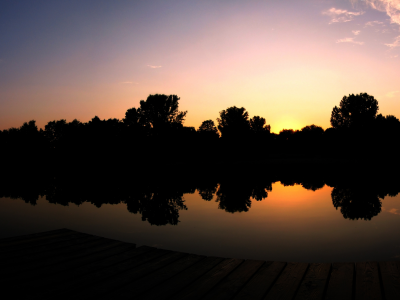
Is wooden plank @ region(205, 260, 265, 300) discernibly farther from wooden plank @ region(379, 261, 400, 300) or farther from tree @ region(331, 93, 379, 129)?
tree @ region(331, 93, 379, 129)

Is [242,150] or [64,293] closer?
[64,293]

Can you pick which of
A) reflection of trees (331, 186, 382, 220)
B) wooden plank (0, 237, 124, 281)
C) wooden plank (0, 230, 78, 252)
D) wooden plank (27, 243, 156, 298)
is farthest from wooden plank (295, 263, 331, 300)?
reflection of trees (331, 186, 382, 220)

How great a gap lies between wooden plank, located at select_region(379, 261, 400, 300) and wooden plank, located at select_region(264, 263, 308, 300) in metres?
1.09

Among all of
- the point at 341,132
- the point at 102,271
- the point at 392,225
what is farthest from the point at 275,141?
the point at 102,271

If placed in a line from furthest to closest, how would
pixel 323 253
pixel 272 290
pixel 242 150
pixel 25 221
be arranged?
pixel 242 150 → pixel 25 221 → pixel 323 253 → pixel 272 290

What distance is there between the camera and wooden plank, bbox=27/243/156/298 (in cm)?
413

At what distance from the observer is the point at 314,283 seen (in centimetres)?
401

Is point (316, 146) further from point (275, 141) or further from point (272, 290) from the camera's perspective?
point (272, 290)

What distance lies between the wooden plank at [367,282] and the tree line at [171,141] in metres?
51.9

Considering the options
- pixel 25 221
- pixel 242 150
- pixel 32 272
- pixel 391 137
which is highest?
pixel 391 137

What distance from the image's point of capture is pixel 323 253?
6664mm

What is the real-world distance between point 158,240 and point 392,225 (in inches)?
292

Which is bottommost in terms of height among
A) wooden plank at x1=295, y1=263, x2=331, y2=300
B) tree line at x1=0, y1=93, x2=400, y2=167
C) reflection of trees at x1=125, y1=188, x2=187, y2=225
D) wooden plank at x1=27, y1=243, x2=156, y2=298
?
reflection of trees at x1=125, y1=188, x2=187, y2=225

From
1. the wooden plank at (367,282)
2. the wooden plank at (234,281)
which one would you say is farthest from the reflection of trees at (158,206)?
the wooden plank at (367,282)
